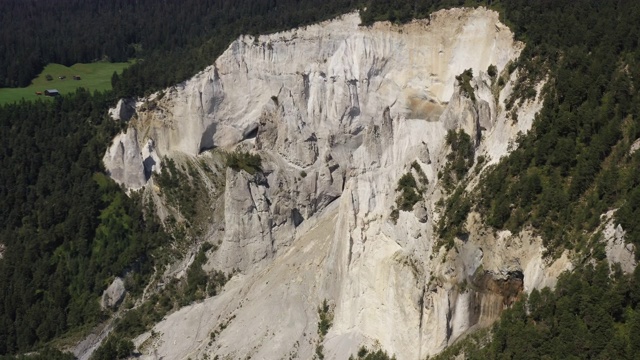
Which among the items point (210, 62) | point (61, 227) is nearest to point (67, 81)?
point (61, 227)

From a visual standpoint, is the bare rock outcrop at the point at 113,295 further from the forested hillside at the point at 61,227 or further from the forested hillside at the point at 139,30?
the forested hillside at the point at 139,30

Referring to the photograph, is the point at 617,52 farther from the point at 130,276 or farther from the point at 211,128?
the point at 130,276

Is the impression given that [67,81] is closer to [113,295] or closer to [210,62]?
[210,62]

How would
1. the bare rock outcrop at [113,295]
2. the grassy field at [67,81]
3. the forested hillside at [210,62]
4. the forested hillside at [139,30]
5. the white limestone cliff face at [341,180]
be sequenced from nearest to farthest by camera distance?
the forested hillside at [210,62] < the white limestone cliff face at [341,180] < the bare rock outcrop at [113,295] < the forested hillside at [139,30] < the grassy field at [67,81]

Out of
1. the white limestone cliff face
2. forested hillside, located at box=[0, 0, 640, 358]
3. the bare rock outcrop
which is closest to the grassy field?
forested hillside, located at box=[0, 0, 640, 358]

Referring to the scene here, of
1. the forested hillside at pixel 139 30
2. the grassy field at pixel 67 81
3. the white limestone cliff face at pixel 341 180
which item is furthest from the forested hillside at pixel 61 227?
the grassy field at pixel 67 81

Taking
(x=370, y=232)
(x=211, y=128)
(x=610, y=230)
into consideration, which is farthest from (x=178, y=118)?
(x=610, y=230)
